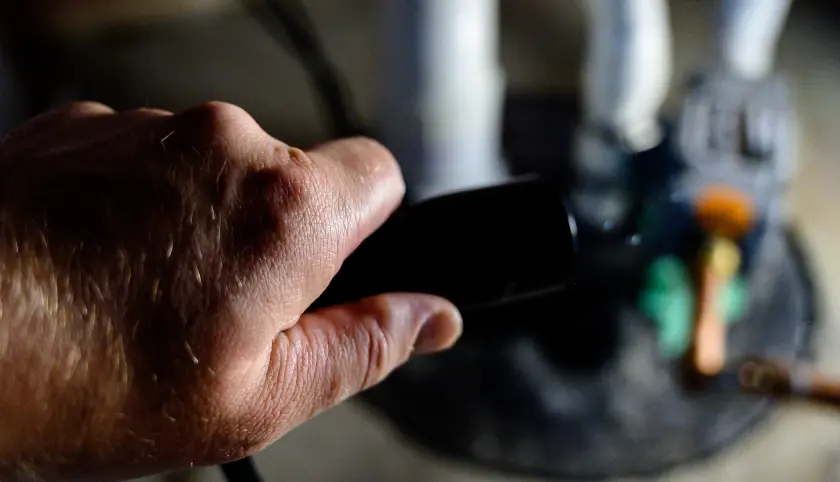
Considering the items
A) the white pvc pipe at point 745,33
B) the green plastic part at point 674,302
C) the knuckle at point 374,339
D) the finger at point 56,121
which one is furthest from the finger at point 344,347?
the white pvc pipe at point 745,33

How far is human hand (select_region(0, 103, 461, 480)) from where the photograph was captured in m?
0.25

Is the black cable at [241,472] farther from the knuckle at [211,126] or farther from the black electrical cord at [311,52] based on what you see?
the black electrical cord at [311,52]

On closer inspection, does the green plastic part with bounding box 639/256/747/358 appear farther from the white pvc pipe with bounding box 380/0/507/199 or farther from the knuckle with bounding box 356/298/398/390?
the knuckle with bounding box 356/298/398/390

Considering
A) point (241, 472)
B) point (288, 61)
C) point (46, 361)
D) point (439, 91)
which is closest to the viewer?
point (46, 361)

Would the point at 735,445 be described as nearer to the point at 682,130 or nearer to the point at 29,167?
the point at 682,130

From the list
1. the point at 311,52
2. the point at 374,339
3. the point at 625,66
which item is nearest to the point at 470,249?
the point at 374,339

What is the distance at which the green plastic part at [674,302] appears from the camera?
1.73ft

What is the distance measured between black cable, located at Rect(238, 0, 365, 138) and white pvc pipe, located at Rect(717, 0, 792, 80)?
0.28 m

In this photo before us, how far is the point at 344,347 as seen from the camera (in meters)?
0.29

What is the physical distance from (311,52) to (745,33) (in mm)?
373

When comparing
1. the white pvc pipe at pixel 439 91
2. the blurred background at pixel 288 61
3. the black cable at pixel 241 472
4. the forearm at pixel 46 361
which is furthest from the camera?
the blurred background at pixel 288 61

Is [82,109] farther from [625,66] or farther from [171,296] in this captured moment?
[625,66]

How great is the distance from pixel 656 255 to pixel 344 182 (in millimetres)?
330

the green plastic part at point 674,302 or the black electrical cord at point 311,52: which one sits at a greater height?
the black electrical cord at point 311,52
